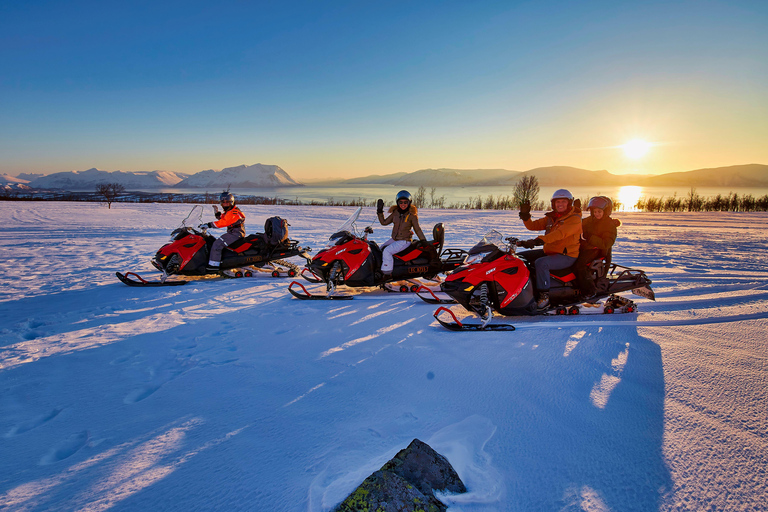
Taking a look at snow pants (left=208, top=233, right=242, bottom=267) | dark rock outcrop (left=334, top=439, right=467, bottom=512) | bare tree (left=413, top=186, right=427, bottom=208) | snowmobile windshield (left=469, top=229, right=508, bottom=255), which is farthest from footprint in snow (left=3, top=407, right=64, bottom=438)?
bare tree (left=413, top=186, right=427, bottom=208)

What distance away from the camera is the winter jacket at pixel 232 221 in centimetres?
698

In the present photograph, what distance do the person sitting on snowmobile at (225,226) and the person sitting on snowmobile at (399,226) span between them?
293 cm

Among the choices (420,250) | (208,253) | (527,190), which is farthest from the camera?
(527,190)

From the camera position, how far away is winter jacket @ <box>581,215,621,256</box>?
5.00m

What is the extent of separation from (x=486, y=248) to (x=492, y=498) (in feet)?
10.1

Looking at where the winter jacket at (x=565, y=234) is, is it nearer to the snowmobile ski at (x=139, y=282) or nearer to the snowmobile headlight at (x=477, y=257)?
the snowmobile headlight at (x=477, y=257)

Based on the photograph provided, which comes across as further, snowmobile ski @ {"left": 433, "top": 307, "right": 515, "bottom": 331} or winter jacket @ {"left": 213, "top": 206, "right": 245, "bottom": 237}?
winter jacket @ {"left": 213, "top": 206, "right": 245, "bottom": 237}

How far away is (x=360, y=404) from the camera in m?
2.62

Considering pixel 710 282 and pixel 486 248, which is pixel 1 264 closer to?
pixel 486 248

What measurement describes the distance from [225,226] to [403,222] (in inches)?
138

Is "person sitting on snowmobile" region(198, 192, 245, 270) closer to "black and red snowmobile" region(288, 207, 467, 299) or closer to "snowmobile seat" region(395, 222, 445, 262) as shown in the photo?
"black and red snowmobile" region(288, 207, 467, 299)

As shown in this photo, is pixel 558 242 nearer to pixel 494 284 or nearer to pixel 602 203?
pixel 494 284

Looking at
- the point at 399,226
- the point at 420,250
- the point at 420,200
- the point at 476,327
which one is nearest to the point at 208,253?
the point at 399,226

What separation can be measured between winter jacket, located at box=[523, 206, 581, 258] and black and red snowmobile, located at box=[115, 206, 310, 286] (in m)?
4.93
